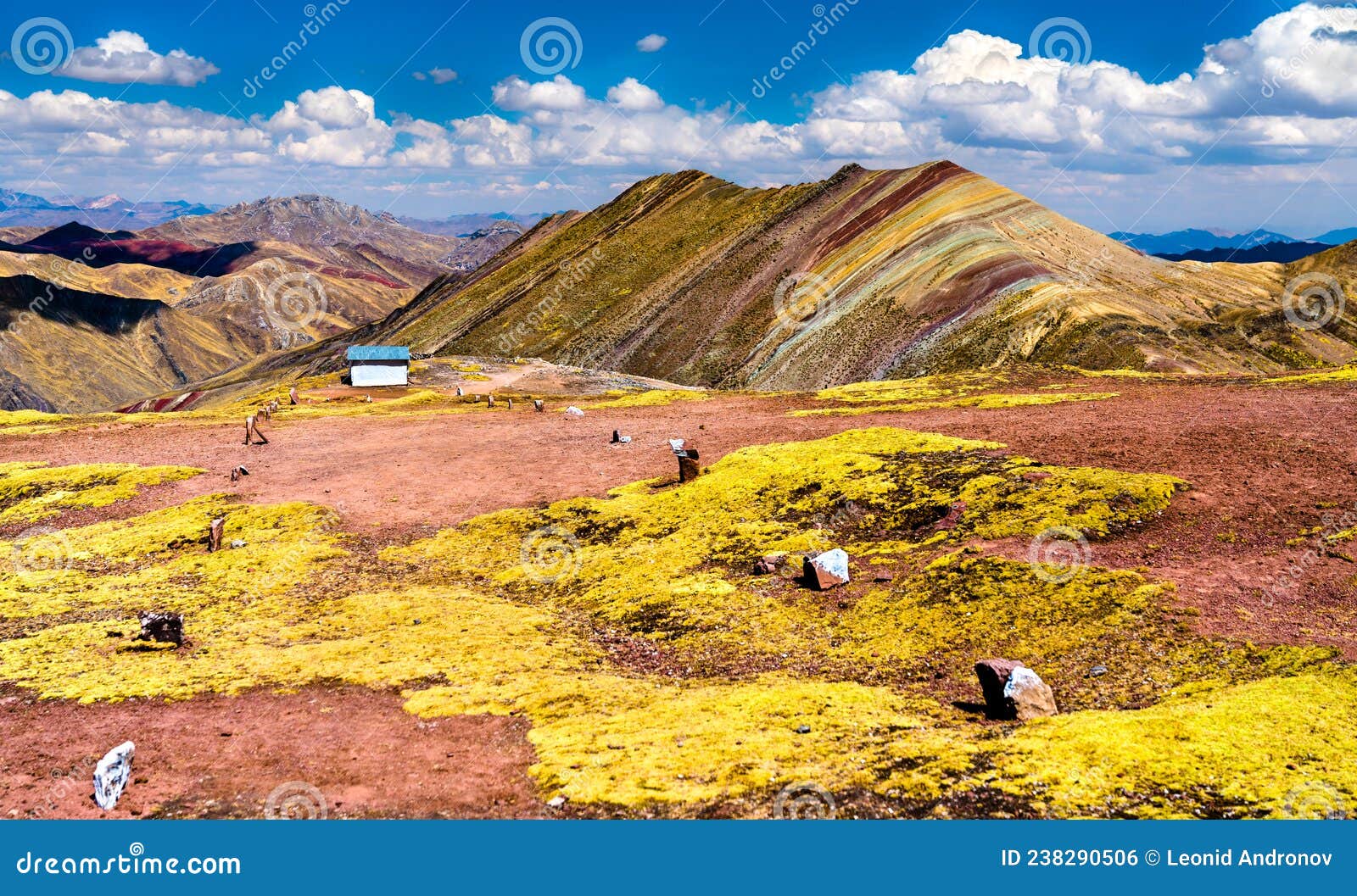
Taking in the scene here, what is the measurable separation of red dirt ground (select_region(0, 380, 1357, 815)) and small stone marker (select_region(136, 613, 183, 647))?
11.0 feet

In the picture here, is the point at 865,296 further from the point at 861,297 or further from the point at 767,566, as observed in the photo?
the point at 767,566

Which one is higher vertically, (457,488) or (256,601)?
(457,488)

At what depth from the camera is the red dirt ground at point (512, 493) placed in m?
13.5

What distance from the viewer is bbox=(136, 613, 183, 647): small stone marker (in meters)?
20.0

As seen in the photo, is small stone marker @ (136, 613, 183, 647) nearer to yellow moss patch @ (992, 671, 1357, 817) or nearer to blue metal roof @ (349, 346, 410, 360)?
yellow moss patch @ (992, 671, 1357, 817)

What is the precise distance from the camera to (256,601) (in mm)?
23766

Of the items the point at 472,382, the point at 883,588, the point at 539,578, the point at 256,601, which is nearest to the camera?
the point at 883,588

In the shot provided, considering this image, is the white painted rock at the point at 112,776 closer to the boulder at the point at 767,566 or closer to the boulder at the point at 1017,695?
the boulder at the point at 1017,695

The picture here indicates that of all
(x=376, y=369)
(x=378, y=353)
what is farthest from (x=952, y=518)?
(x=378, y=353)

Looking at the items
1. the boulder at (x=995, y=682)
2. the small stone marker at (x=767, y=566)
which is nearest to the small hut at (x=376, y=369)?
the small stone marker at (x=767, y=566)

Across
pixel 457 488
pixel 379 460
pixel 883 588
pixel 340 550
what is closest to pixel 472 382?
pixel 379 460

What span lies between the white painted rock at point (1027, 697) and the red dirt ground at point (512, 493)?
428 cm

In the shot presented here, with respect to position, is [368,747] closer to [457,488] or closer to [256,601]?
[256,601]

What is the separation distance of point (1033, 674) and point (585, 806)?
7690mm
